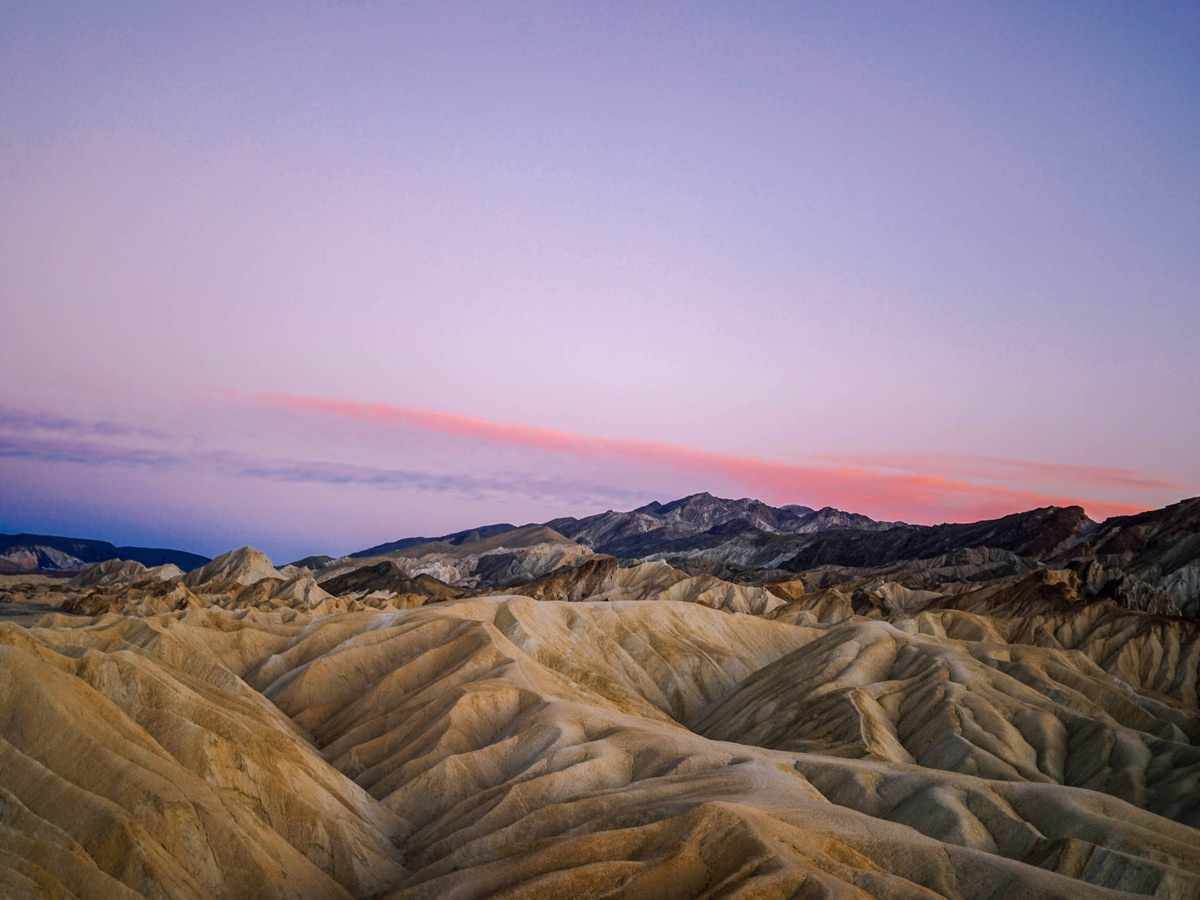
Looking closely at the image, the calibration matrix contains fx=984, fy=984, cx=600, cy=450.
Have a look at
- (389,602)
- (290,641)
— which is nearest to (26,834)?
(290,641)

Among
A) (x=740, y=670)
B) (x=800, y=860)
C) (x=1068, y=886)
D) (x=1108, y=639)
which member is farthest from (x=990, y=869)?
(x=1108, y=639)

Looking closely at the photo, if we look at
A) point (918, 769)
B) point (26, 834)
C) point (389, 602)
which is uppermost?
point (26, 834)

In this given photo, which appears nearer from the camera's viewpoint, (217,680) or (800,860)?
(800,860)

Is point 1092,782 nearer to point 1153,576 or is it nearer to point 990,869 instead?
point 990,869

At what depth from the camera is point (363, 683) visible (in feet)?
244

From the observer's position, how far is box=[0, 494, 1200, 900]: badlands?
1405 inches

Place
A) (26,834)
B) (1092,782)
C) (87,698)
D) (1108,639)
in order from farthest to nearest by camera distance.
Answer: (1108,639), (1092,782), (87,698), (26,834)

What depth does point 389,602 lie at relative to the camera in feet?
517

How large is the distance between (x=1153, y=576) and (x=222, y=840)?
480ft

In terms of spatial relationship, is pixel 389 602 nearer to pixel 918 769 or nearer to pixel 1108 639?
pixel 1108 639

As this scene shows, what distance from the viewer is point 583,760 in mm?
53125

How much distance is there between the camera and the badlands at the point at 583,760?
3569 centimetres

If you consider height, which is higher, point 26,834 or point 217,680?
point 26,834

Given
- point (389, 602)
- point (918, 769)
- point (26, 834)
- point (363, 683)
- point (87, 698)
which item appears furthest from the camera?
point (389, 602)
